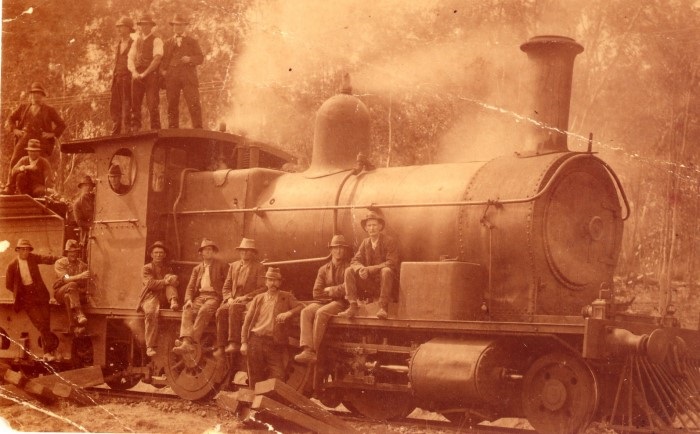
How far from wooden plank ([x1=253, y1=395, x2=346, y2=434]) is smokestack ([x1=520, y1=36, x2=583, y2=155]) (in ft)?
10.5

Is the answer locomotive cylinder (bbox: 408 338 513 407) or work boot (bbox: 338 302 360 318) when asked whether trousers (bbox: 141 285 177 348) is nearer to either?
work boot (bbox: 338 302 360 318)

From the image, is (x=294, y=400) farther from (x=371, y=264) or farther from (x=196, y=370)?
(x=196, y=370)

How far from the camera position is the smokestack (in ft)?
27.8

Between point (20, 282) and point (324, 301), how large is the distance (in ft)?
14.1

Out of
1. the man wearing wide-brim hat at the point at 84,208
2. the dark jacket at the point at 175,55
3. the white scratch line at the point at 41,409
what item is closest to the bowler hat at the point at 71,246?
the man wearing wide-brim hat at the point at 84,208

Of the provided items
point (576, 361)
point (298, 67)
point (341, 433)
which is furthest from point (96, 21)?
point (576, 361)

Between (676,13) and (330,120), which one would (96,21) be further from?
(676,13)

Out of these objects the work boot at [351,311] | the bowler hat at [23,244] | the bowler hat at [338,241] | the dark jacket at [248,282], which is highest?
the bowler hat at [338,241]

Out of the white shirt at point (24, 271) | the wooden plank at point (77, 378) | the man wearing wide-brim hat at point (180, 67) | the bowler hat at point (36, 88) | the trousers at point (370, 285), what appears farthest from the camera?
the bowler hat at point (36, 88)

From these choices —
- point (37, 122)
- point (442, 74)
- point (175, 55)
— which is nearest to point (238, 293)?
point (175, 55)

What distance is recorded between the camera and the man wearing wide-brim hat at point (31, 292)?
11070 mm

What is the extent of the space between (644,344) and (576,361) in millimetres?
563

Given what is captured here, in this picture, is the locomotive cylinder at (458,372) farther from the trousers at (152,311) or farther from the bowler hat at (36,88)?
the bowler hat at (36,88)

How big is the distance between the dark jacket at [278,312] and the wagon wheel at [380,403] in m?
0.91
